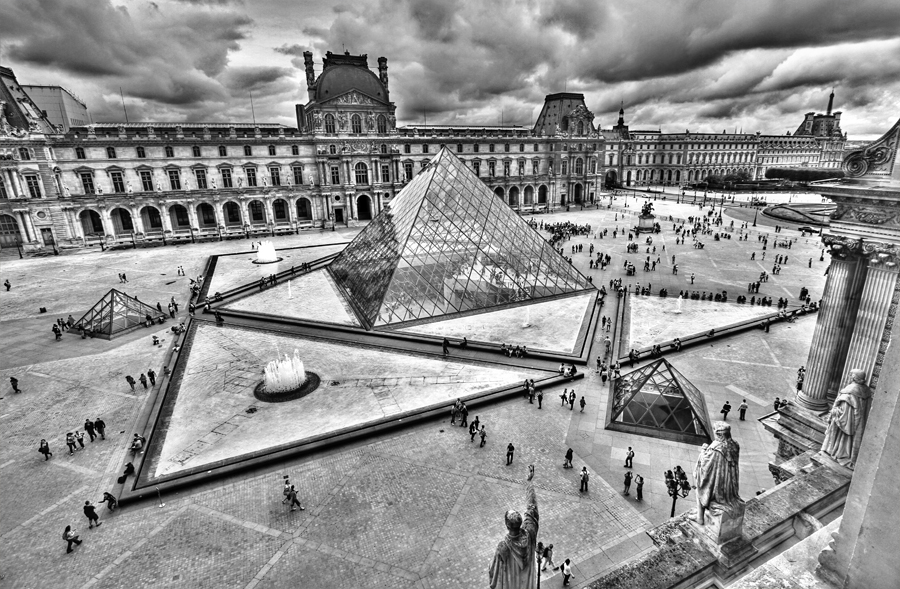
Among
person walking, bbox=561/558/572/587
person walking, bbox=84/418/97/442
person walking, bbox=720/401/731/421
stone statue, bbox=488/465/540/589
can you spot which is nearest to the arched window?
person walking, bbox=84/418/97/442

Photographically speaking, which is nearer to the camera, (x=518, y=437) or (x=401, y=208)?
(x=518, y=437)

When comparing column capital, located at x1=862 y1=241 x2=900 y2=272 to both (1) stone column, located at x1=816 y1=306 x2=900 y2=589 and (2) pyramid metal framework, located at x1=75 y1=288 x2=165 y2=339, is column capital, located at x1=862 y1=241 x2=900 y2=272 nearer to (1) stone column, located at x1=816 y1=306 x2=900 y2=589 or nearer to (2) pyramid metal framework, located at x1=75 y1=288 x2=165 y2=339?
(1) stone column, located at x1=816 y1=306 x2=900 y2=589

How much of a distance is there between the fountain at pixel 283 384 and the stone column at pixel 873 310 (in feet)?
47.4

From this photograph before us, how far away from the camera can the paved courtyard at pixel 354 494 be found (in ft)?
28.5

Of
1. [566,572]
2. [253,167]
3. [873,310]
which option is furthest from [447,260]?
[253,167]

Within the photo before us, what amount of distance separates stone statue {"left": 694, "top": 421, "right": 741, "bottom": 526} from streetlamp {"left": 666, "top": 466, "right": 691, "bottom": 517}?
187 inches

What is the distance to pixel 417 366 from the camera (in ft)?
56.6

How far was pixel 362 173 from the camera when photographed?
5128 centimetres

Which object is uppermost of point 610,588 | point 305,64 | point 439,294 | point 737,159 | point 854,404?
point 305,64

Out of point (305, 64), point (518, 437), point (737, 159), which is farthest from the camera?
point (737, 159)

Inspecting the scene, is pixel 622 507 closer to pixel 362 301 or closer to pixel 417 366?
pixel 417 366

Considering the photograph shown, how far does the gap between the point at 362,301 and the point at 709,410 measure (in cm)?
1663

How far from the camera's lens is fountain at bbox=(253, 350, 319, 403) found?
14980 millimetres

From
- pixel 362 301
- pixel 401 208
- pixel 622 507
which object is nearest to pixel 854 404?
pixel 622 507
